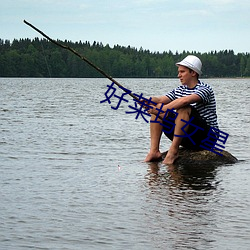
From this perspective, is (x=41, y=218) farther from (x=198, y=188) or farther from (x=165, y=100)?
(x=165, y=100)

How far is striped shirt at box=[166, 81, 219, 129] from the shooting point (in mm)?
8836

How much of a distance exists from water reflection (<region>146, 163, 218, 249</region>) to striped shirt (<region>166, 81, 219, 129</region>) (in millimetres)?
598

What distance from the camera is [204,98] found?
8836 mm

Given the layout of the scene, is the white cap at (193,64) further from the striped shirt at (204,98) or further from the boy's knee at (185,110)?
the boy's knee at (185,110)

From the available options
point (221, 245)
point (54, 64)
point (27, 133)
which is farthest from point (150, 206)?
point (54, 64)

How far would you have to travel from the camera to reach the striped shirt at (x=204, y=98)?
884 centimetres

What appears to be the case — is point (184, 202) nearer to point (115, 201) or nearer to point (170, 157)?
point (115, 201)

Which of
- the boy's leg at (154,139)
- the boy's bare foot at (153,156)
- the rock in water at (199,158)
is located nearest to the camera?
the boy's leg at (154,139)

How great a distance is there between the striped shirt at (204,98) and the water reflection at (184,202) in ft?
1.96

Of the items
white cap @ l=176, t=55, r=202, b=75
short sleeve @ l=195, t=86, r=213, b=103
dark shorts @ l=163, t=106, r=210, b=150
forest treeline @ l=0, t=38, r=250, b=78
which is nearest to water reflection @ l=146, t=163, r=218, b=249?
dark shorts @ l=163, t=106, r=210, b=150

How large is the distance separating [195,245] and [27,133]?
9784 mm

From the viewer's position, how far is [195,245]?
5.07 m

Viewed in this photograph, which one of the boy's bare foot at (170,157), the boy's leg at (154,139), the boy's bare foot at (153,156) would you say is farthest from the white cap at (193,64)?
the boy's bare foot at (153,156)

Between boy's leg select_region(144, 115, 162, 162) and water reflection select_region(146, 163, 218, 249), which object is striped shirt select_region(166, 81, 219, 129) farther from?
water reflection select_region(146, 163, 218, 249)
